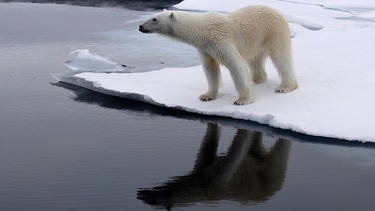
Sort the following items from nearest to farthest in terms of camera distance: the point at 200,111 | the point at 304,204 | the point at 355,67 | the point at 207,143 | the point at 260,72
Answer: the point at 304,204
the point at 207,143
the point at 200,111
the point at 260,72
the point at 355,67

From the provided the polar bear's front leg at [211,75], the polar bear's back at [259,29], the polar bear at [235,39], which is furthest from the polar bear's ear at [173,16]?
the polar bear's back at [259,29]

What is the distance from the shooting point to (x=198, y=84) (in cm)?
730

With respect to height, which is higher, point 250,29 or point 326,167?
point 250,29

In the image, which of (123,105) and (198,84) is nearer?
(123,105)

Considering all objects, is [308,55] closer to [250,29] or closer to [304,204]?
[250,29]

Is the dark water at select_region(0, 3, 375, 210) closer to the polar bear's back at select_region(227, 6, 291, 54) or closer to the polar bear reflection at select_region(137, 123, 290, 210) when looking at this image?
the polar bear reflection at select_region(137, 123, 290, 210)

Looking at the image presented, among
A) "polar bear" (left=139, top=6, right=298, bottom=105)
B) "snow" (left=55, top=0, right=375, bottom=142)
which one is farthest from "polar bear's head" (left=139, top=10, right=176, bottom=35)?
"snow" (left=55, top=0, right=375, bottom=142)

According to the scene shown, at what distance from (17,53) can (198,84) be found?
3.75m

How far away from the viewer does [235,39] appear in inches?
251

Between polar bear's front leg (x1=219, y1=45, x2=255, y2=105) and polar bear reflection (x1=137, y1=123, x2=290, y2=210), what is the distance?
3.05ft

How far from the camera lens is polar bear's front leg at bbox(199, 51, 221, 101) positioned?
255 inches

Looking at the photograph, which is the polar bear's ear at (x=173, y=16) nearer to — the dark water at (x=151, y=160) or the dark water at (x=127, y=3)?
the dark water at (x=151, y=160)

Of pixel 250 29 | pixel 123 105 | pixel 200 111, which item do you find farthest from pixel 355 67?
pixel 123 105

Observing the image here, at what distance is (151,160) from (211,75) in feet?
6.57
